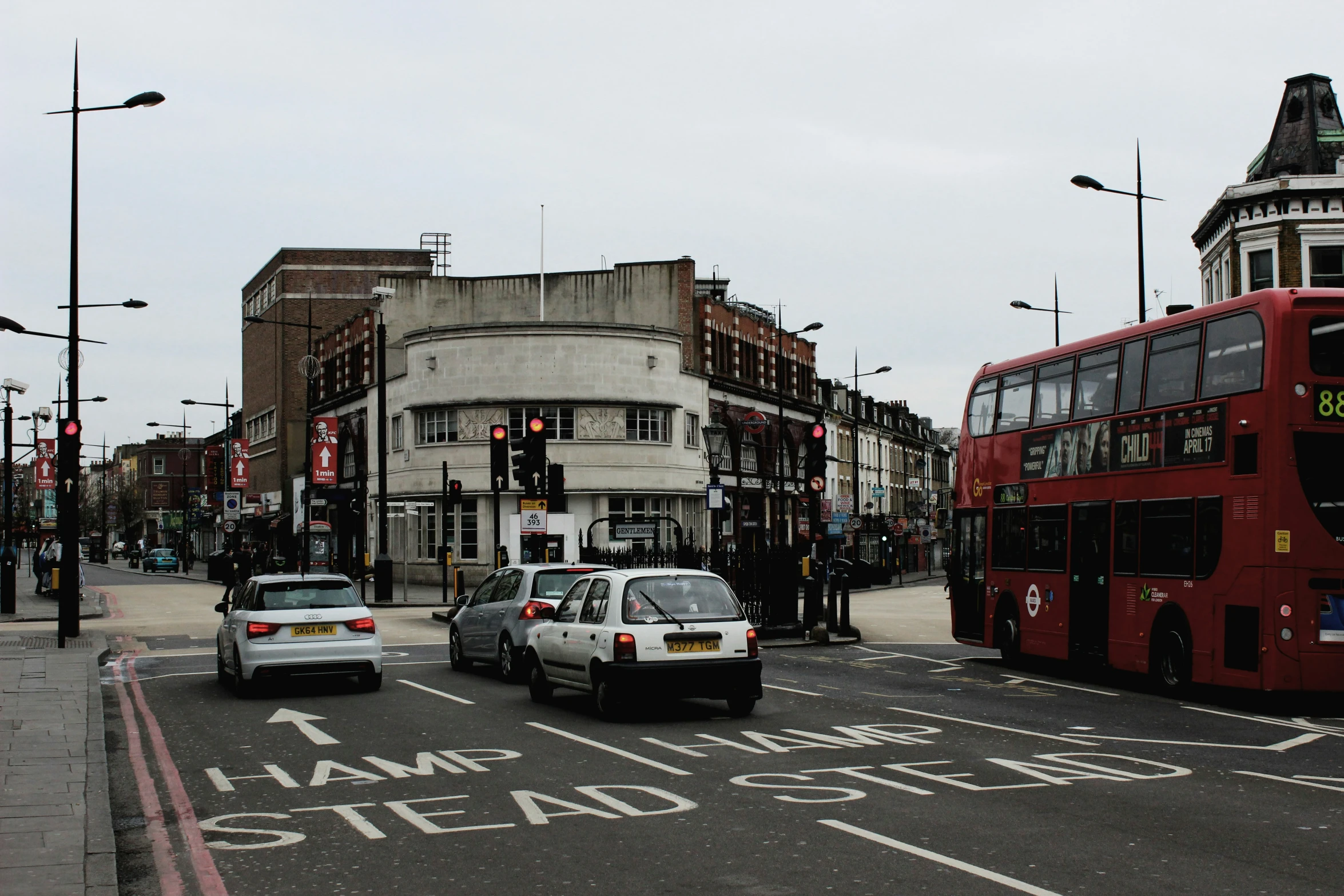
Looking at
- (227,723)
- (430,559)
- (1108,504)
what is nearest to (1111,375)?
(1108,504)

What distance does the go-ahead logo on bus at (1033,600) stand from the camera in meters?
19.2

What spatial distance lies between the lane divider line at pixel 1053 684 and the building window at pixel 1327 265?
38339 millimetres

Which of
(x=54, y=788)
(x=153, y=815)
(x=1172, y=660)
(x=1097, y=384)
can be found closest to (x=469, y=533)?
(x=1097, y=384)

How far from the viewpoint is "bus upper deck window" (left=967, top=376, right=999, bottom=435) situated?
20.6 metres

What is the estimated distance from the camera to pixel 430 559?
5094 cm

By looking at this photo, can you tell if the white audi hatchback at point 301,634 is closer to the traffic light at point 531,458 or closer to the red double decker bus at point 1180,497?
the traffic light at point 531,458

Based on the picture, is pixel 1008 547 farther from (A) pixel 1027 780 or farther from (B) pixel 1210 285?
(B) pixel 1210 285

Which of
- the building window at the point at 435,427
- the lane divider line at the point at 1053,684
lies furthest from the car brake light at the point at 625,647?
the building window at the point at 435,427

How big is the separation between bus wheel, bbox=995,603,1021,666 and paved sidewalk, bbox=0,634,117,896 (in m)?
12.3

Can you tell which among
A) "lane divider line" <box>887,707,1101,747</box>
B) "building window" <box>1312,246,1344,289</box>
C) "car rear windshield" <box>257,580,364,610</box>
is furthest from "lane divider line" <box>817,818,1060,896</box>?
"building window" <box>1312,246,1344,289</box>

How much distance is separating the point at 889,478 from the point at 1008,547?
71770 millimetres

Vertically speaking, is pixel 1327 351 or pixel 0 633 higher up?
pixel 1327 351

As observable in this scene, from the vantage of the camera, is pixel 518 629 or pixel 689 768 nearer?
pixel 689 768

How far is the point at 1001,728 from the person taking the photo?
1293cm
